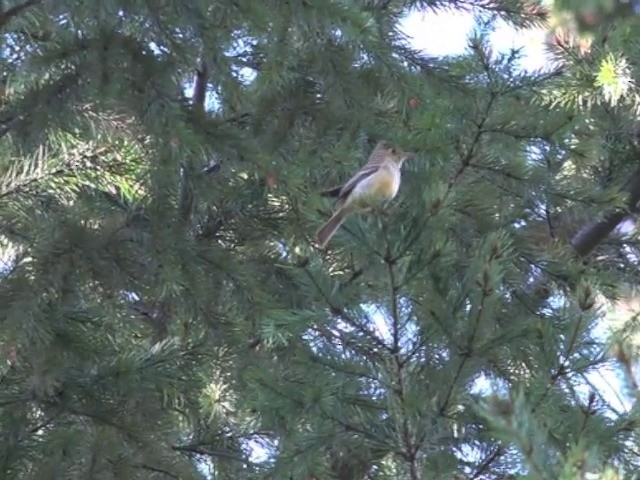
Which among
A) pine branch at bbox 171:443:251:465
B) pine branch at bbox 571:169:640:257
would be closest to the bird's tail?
pine branch at bbox 171:443:251:465

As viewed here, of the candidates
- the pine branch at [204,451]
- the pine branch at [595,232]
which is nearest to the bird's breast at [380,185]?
the pine branch at [204,451]

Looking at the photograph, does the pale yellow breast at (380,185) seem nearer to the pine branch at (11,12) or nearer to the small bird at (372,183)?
the small bird at (372,183)

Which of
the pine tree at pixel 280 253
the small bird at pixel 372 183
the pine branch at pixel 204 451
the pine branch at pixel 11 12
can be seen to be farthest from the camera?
the pine branch at pixel 204 451

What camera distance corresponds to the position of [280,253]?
13.8 ft

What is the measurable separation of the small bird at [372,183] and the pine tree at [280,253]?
2.7 inches

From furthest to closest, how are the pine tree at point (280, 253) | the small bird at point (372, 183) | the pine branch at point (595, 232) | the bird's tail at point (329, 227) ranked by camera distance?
the pine branch at point (595, 232) < the small bird at point (372, 183) < the bird's tail at point (329, 227) < the pine tree at point (280, 253)

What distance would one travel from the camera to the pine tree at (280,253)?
8.68 ft

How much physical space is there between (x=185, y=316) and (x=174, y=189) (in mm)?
420

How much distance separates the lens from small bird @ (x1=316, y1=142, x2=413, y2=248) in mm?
3266

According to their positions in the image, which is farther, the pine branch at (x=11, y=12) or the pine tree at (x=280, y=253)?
→ the pine branch at (x=11, y=12)

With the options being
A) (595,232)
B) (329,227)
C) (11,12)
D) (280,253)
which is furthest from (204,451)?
(595,232)

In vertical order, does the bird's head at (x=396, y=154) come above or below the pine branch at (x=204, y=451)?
above

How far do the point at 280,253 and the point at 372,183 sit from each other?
812 mm

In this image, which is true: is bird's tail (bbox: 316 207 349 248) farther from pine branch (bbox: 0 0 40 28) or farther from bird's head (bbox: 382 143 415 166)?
pine branch (bbox: 0 0 40 28)
